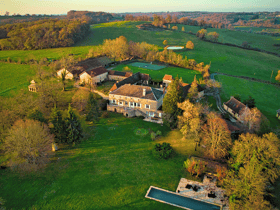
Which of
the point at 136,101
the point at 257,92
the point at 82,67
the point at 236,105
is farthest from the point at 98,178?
the point at 257,92

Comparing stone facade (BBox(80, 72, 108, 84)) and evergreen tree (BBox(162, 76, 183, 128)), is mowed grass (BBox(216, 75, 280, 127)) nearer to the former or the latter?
evergreen tree (BBox(162, 76, 183, 128))

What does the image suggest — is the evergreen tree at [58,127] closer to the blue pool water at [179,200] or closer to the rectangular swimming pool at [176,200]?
the rectangular swimming pool at [176,200]

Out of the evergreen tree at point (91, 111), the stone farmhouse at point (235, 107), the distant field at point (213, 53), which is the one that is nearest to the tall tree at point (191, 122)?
the stone farmhouse at point (235, 107)

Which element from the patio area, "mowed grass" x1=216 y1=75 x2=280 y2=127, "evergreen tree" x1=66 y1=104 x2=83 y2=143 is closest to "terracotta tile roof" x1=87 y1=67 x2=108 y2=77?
"evergreen tree" x1=66 y1=104 x2=83 y2=143

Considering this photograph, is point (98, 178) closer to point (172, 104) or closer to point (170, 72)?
point (172, 104)

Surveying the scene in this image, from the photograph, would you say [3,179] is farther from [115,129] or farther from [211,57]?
[211,57]

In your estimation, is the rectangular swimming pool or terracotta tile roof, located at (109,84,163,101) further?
terracotta tile roof, located at (109,84,163,101)

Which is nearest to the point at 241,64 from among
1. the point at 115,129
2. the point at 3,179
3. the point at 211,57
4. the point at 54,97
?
the point at 211,57
